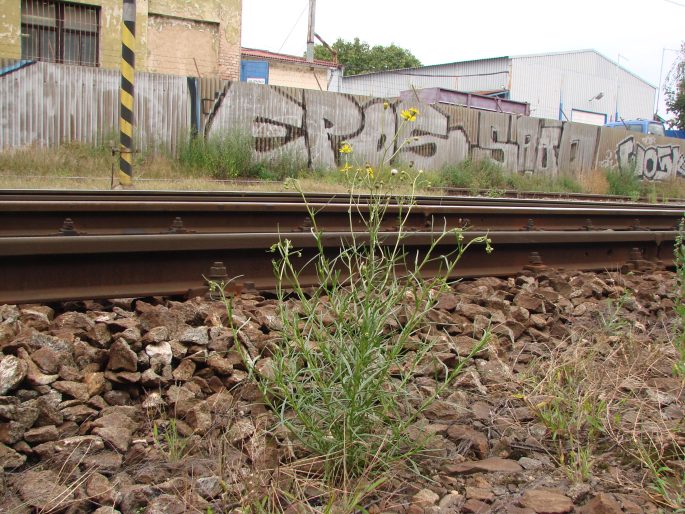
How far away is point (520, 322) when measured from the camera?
4738mm

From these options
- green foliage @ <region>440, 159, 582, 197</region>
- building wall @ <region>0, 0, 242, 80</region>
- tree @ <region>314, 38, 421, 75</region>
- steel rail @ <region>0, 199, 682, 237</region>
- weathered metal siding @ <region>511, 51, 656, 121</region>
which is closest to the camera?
steel rail @ <region>0, 199, 682, 237</region>

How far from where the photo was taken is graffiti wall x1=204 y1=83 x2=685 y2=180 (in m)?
19.0

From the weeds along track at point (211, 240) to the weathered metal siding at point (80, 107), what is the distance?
338 inches

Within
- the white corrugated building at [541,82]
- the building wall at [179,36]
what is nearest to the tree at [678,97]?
the white corrugated building at [541,82]

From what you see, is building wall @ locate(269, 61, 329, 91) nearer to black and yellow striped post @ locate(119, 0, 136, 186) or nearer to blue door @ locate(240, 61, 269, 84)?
blue door @ locate(240, 61, 269, 84)

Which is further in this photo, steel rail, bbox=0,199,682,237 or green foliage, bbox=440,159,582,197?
green foliage, bbox=440,159,582,197

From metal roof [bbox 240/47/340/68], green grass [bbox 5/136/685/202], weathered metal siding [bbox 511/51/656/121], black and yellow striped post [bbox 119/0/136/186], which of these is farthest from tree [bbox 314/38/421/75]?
black and yellow striped post [bbox 119/0/136/186]

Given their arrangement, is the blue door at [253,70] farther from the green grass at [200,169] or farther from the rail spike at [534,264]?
the rail spike at [534,264]

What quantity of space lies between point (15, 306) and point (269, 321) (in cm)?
138

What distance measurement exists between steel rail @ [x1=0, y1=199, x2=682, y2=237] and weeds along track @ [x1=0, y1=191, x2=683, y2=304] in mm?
11

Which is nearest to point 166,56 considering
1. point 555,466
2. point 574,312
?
point 574,312

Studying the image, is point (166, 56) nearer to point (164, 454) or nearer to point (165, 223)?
point (165, 223)

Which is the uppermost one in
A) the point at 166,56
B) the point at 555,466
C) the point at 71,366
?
the point at 166,56

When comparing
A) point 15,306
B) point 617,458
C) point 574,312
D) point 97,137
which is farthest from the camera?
point 97,137
